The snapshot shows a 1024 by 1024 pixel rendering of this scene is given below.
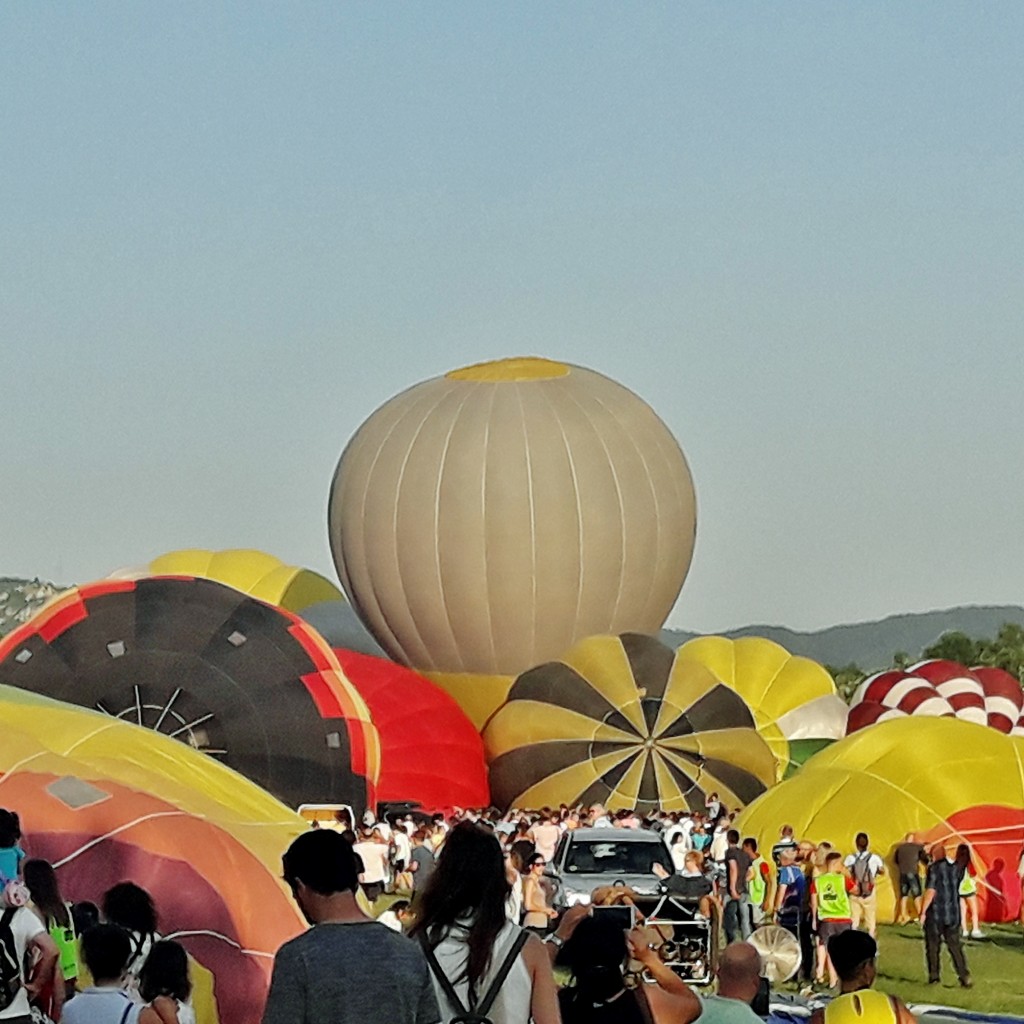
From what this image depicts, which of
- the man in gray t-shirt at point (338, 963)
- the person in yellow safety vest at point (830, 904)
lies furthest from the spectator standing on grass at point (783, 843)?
the man in gray t-shirt at point (338, 963)

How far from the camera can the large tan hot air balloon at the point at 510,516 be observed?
36.7 m

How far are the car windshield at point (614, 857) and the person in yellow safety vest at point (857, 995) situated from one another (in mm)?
11738

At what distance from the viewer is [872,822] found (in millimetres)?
21953

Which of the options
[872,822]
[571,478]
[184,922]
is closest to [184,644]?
[872,822]

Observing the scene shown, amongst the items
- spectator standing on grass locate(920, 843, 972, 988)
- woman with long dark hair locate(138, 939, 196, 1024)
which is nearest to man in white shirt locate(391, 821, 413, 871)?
spectator standing on grass locate(920, 843, 972, 988)

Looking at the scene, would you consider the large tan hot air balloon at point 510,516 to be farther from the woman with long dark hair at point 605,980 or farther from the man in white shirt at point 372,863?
the woman with long dark hair at point 605,980

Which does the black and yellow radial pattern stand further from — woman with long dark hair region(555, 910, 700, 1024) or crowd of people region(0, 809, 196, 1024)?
woman with long dark hair region(555, 910, 700, 1024)

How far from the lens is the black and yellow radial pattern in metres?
29.8

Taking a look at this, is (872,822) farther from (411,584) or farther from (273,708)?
(411,584)

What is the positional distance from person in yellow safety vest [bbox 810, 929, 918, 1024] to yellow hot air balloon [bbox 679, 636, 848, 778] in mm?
30501

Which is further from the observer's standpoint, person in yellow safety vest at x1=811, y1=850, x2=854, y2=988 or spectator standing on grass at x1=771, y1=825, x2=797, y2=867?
spectator standing on grass at x1=771, y1=825, x2=797, y2=867

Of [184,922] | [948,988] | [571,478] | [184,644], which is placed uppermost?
[571,478]

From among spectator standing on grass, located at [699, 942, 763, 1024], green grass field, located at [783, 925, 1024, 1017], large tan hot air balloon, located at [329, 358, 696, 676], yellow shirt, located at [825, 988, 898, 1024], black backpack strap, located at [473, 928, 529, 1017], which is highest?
large tan hot air balloon, located at [329, 358, 696, 676]

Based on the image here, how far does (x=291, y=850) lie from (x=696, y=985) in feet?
38.0
